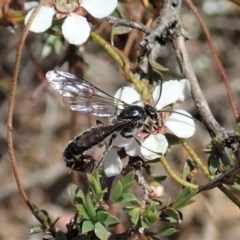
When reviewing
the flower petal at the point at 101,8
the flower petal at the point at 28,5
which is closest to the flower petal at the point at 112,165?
the flower petal at the point at 101,8

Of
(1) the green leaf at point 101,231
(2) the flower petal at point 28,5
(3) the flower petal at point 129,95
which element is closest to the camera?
(1) the green leaf at point 101,231

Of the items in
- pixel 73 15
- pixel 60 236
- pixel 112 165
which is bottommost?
pixel 60 236

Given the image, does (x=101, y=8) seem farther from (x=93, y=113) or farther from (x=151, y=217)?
(x=151, y=217)

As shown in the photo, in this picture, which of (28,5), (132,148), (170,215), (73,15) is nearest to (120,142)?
(132,148)

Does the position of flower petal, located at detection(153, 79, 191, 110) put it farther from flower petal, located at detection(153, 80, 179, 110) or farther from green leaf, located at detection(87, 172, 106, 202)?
green leaf, located at detection(87, 172, 106, 202)

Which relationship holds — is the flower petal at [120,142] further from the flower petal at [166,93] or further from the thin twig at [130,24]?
the thin twig at [130,24]

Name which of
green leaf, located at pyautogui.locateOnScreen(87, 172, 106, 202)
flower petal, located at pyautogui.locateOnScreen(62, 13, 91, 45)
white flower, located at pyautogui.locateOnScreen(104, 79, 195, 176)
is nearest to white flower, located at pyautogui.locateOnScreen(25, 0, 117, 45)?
flower petal, located at pyautogui.locateOnScreen(62, 13, 91, 45)
